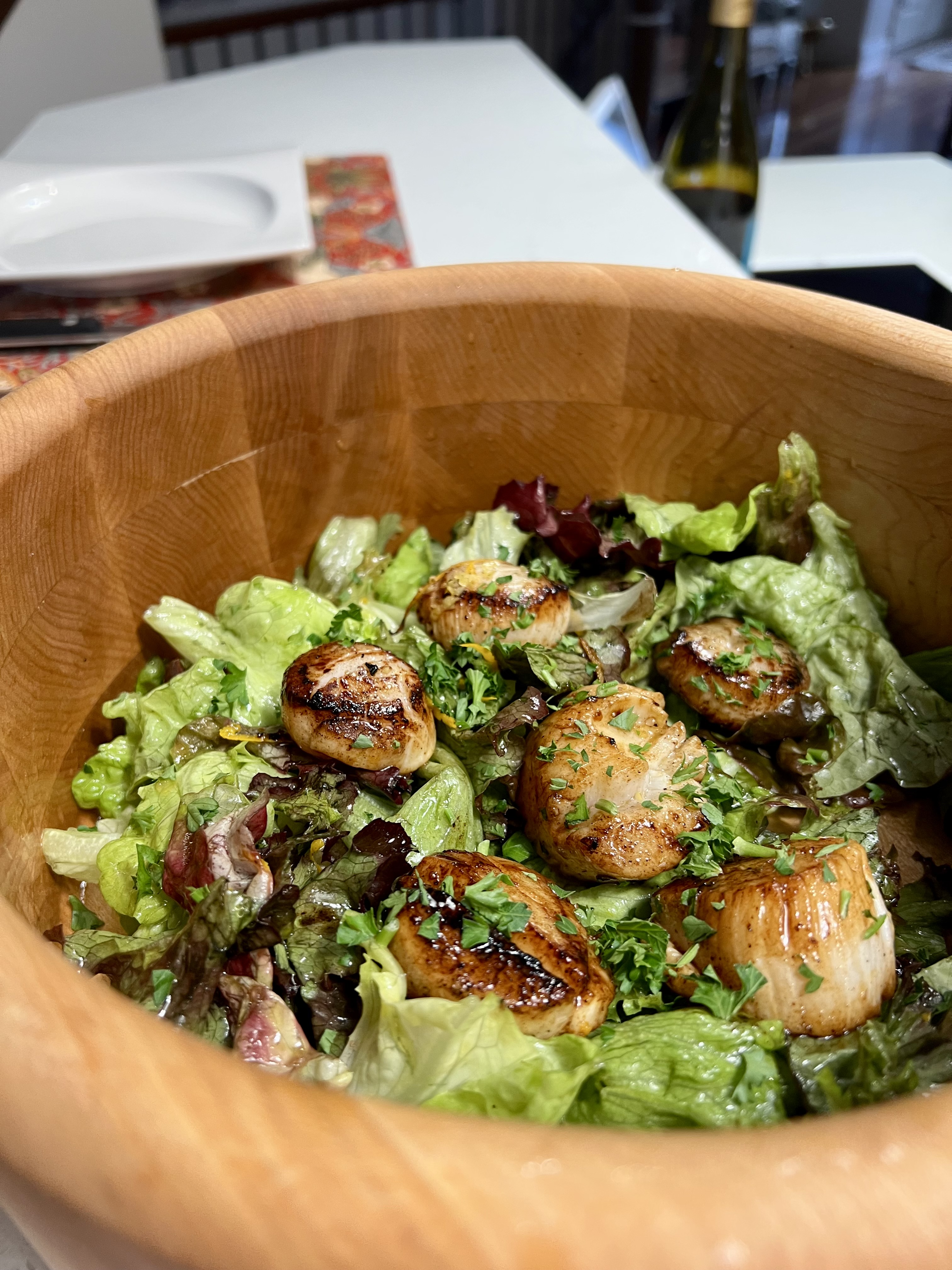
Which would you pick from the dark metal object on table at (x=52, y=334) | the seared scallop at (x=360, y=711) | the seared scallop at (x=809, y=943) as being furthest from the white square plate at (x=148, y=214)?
the seared scallop at (x=809, y=943)

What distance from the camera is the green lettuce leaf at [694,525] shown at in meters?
1.66

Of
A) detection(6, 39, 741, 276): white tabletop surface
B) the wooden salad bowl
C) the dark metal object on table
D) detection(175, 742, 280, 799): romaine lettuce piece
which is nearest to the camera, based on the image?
the wooden salad bowl

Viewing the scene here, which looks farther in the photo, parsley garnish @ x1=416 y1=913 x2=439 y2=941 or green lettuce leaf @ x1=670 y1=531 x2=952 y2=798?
green lettuce leaf @ x1=670 y1=531 x2=952 y2=798

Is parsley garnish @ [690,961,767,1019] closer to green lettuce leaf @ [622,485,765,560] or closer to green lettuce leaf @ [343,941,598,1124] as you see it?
green lettuce leaf @ [343,941,598,1124]

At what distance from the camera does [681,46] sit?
6281 millimetres

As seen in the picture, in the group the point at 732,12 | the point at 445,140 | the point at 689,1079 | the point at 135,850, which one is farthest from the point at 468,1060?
the point at 445,140

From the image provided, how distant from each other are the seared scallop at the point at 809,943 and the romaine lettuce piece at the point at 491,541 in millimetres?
774

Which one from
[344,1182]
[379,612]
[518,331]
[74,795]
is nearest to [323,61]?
[518,331]

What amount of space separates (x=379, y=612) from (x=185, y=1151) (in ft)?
3.72

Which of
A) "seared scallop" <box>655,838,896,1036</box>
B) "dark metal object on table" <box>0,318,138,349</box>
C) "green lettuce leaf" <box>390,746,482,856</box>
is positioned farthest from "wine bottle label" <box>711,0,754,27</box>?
"seared scallop" <box>655,838,896,1036</box>

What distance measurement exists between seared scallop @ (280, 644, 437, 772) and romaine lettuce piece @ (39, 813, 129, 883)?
32cm

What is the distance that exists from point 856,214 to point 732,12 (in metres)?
0.87

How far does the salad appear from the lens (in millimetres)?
1002

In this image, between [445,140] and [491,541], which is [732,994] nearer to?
[491,541]
